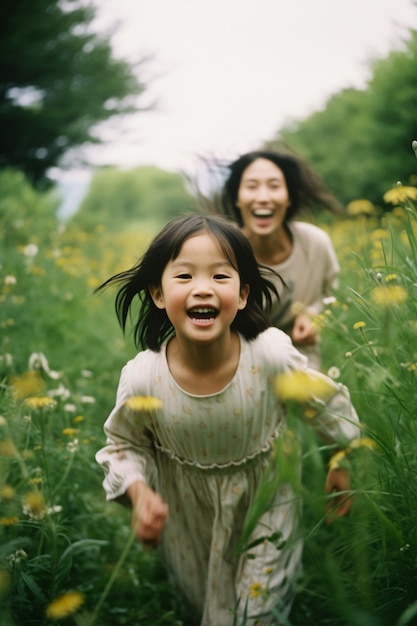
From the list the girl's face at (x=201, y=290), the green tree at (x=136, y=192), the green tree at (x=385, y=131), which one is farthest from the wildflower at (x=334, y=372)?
the green tree at (x=136, y=192)

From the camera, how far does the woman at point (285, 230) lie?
2934 millimetres

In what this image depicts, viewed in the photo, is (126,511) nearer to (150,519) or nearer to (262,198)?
(150,519)

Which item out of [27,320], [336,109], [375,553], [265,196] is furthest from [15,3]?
[375,553]

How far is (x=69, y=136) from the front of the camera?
13227mm

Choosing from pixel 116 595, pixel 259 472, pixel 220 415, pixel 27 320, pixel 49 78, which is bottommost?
pixel 116 595

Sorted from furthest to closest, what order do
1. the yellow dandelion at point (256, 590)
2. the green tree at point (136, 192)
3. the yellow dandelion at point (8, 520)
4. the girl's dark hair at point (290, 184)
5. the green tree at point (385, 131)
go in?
the green tree at point (136, 192) → the green tree at point (385, 131) → the girl's dark hair at point (290, 184) → the yellow dandelion at point (256, 590) → the yellow dandelion at point (8, 520)

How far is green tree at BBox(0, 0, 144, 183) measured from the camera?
12062mm

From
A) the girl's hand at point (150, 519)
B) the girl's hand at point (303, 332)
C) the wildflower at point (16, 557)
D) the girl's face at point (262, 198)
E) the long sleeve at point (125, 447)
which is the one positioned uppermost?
the girl's face at point (262, 198)

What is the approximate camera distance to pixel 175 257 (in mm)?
1757

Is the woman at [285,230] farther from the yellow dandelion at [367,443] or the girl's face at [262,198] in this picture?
the yellow dandelion at [367,443]

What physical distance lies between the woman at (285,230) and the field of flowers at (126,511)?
0.21m

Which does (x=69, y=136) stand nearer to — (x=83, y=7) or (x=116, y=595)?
(x=83, y=7)

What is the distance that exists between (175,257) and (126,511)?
143 cm

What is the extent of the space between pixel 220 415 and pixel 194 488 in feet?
1.02
